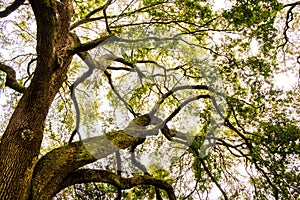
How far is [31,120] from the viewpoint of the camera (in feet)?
14.9

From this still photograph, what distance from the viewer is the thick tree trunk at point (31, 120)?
3879 millimetres

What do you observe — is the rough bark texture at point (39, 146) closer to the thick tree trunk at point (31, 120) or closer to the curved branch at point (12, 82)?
the thick tree trunk at point (31, 120)

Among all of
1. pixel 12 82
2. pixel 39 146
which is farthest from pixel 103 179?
pixel 12 82

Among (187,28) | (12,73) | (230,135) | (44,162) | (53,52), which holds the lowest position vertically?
(44,162)

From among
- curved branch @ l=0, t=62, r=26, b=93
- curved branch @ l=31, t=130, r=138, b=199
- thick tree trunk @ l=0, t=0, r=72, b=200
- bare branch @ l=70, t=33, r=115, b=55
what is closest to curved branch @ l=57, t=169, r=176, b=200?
curved branch @ l=31, t=130, r=138, b=199

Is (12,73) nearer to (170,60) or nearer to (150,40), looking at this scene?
(150,40)

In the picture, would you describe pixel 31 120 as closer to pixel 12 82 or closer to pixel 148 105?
pixel 12 82

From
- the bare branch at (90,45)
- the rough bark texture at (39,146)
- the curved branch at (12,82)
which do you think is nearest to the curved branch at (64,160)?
the rough bark texture at (39,146)

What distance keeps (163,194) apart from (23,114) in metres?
6.32

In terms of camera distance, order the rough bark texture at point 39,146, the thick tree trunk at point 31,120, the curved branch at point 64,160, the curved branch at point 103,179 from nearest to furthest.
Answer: the thick tree trunk at point 31,120 < the rough bark texture at point 39,146 < the curved branch at point 64,160 < the curved branch at point 103,179

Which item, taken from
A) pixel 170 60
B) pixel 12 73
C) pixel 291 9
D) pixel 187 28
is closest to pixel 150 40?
pixel 187 28

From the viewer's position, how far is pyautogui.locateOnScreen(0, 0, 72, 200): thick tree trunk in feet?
12.7

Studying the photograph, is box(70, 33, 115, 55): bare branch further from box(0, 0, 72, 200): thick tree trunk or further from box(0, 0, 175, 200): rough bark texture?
box(0, 0, 72, 200): thick tree trunk

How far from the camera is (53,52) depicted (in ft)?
15.9
